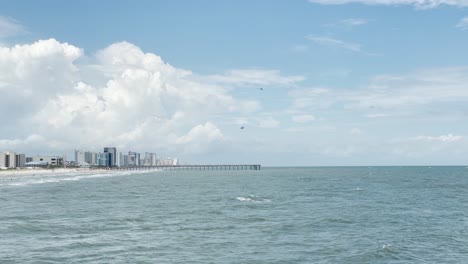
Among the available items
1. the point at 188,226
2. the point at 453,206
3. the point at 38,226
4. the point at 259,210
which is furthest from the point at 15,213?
the point at 453,206

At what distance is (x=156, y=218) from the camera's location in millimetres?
48438

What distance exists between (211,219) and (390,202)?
30851 millimetres

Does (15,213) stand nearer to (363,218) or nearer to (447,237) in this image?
(363,218)

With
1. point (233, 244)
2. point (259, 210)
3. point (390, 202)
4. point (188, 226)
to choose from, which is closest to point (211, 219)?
point (188, 226)

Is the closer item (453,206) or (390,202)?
(453,206)

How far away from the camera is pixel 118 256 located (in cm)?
3003

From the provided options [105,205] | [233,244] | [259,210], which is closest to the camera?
[233,244]

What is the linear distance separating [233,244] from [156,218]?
15.5 meters

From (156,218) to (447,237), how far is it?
25954 millimetres

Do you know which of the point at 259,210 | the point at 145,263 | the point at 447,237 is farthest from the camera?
the point at 259,210

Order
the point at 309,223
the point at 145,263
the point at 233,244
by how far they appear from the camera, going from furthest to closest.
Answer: the point at 309,223
the point at 233,244
the point at 145,263

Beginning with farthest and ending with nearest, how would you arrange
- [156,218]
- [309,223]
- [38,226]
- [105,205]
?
[105,205] → [156,218] → [309,223] → [38,226]

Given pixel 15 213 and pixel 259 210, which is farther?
pixel 259 210

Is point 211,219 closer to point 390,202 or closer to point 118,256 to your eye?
point 118,256
